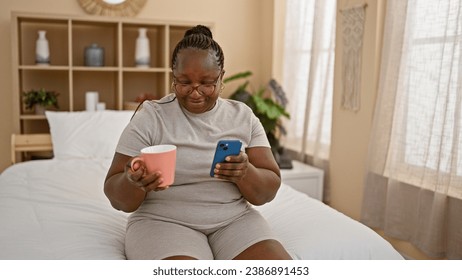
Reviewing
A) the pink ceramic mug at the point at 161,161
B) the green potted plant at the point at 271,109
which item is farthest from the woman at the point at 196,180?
the green potted plant at the point at 271,109

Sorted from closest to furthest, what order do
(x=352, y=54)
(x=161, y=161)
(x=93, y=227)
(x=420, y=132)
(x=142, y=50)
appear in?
(x=161, y=161) < (x=93, y=227) < (x=420, y=132) < (x=352, y=54) < (x=142, y=50)

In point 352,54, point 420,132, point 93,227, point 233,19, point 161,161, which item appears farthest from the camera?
point 233,19

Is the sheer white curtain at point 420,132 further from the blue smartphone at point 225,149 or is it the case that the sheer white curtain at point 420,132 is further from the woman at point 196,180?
the blue smartphone at point 225,149

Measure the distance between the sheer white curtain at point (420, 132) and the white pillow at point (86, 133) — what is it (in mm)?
1206

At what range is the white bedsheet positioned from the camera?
Answer: 116cm

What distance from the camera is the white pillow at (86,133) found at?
2.34 meters

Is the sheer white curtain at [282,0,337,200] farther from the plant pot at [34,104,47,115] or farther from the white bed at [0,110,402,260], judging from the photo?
the plant pot at [34,104,47,115]

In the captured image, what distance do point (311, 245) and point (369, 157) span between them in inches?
43.4

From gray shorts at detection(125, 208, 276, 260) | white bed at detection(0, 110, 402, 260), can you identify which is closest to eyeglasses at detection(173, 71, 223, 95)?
gray shorts at detection(125, 208, 276, 260)

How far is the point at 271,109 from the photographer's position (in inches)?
105

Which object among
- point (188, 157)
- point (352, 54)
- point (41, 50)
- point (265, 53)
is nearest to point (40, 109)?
point (41, 50)

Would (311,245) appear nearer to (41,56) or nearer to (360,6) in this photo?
(360,6)

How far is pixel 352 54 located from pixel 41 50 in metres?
1.60

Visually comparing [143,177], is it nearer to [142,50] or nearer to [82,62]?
[142,50]
